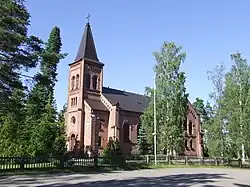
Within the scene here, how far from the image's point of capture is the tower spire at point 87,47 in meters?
53.5

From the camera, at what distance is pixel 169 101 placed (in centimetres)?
3669

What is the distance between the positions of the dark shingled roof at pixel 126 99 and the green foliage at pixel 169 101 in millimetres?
15248

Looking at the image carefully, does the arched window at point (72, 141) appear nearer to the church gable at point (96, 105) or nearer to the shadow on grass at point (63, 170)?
the church gable at point (96, 105)

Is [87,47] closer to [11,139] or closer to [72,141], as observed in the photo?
[72,141]

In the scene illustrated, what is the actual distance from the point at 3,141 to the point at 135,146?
2599cm

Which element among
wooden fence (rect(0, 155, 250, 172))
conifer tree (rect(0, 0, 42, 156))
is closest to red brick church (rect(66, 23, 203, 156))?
wooden fence (rect(0, 155, 250, 172))

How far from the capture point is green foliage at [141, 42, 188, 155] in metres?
35.6

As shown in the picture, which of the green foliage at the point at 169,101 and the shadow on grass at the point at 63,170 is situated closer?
the shadow on grass at the point at 63,170

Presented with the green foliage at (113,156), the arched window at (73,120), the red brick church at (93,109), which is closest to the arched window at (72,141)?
the red brick church at (93,109)

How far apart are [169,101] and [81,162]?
1382 centimetres

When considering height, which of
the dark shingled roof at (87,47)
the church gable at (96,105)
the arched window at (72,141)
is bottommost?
the arched window at (72,141)

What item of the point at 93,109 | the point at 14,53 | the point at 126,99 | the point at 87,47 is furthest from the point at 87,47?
the point at 14,53

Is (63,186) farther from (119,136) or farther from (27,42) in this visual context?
(119,136)

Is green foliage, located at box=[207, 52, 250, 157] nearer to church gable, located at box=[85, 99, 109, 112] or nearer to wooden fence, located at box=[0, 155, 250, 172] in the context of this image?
wooden fence, located at box=[0, 155, 250, 172]
